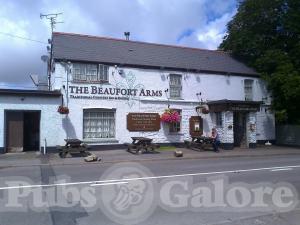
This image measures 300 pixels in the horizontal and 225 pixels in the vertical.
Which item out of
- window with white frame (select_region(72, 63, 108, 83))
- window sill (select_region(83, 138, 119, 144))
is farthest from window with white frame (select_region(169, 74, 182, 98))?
window sill (select_region(83, 138, 119, 144))

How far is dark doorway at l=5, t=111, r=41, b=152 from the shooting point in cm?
2145

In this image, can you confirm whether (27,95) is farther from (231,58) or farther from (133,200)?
(231,58)

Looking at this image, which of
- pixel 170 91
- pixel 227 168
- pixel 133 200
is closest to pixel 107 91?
pixel 170 91

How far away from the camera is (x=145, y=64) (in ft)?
80.9

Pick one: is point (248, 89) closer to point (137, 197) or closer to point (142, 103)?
point (142, 103)

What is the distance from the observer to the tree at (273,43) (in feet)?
92.5

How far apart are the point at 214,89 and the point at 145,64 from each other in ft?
17.9

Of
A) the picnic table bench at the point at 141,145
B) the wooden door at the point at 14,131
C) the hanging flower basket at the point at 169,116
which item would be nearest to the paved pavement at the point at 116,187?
the picnic table bench at the point at 141,145

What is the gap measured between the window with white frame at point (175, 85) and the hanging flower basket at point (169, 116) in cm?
133

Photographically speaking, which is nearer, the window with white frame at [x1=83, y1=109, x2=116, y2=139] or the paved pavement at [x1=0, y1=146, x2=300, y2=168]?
the paved pavement at [x1=0, y1=146, x2=300, y2=168]

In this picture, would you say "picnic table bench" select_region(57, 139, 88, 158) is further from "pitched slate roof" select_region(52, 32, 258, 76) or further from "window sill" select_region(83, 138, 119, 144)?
"pitched slate roof" select_region(52, 32, 258, 76)

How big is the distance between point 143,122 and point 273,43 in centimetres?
1354

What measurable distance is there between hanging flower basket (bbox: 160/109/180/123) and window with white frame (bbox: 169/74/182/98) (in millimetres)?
1332

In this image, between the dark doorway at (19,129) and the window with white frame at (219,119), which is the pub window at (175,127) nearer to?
the window with white frame at (219,119)
